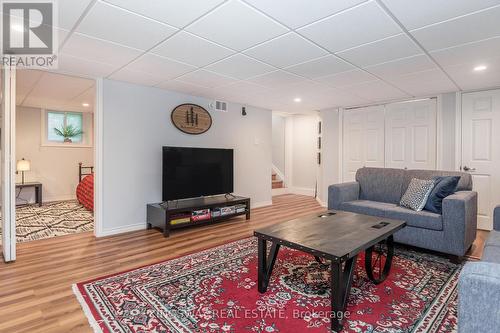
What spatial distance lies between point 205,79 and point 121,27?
5.03 feet

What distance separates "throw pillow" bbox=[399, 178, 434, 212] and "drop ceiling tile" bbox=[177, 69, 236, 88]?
8.70ft

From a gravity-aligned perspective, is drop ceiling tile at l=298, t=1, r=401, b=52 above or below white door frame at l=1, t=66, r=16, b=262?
above

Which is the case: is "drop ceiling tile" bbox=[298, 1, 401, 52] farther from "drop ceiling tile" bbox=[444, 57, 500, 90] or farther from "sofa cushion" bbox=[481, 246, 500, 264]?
"sofa cushion" bbox=[481, 246, 500, 264]

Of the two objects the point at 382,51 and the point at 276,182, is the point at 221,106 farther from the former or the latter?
the point at 276,182

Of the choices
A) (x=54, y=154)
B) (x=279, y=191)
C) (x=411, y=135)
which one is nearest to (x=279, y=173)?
(x=279, y=191)

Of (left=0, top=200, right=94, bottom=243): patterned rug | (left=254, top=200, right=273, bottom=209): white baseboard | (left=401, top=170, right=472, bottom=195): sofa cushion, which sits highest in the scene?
(left=401, top=170, right=472, bottom=195): sofa cushion

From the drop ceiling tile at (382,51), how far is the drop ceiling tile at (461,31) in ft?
0.35

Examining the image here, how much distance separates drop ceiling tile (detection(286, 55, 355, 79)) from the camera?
2.89 meters

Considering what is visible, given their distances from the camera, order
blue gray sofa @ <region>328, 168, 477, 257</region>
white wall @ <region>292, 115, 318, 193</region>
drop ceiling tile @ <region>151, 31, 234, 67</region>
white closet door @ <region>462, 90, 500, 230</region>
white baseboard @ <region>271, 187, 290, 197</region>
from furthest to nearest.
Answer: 1. white baseboard @ <region>271, 187, 290, 197</region>
2. white wall @ <region>292, 115, 318, 193</region>
3. white closet door @ <region>462, 90, 500, 230</region>
4. blue gray sofa @ <region>328, 168, 477, 257</region>
5. drop ceiling tile @ <region>151, 31, 234, 67</region>

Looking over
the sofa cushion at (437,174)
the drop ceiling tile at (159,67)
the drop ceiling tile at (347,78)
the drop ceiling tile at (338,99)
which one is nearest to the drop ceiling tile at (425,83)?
the drop ceiling tile at (347,78)

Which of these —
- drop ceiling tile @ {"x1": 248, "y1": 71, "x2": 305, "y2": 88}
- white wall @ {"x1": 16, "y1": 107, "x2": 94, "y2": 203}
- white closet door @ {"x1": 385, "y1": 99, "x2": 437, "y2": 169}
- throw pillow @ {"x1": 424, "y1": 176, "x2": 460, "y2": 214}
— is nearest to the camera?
throw pillow @ {"x1": 424, "y1": 176, "x2": 460, "y2": 214}

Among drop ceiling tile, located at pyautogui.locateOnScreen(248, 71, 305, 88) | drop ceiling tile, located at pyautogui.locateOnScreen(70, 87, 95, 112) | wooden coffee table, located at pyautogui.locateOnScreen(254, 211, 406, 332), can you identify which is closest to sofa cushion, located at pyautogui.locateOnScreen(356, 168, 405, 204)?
wooden coffee table, located at pyautogui.locateOnScreen(254, 211, 406, 332)

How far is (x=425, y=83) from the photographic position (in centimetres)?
382

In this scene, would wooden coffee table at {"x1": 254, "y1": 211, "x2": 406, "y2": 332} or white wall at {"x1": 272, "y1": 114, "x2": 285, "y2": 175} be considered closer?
wooden coffee table at {"x1": 254, "y1": 211, "x2": 406, "y2": 332}
